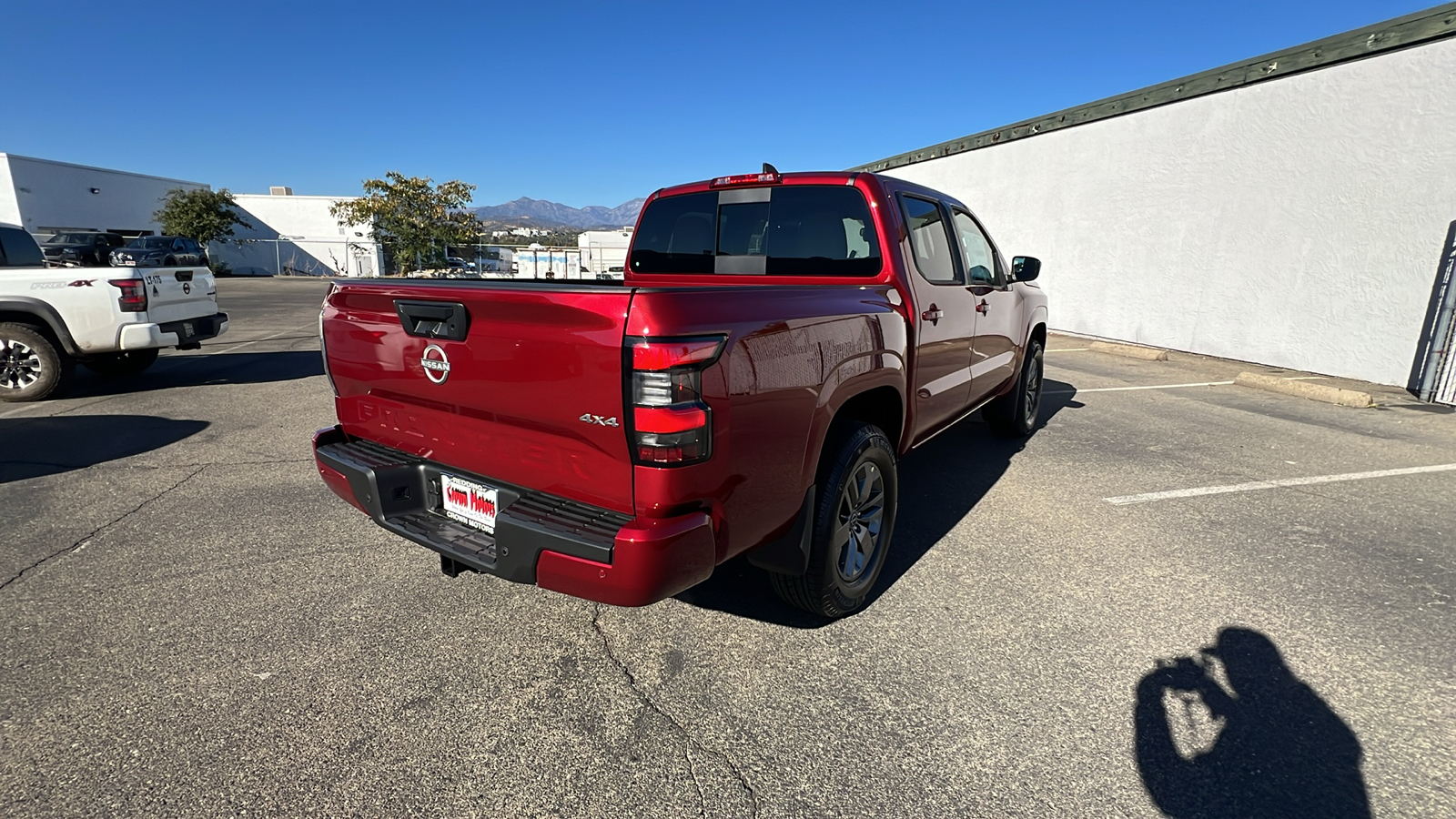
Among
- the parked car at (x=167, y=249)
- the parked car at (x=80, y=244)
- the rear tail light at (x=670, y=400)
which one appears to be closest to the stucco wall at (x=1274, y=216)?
the rear tail light at (x=670, y=400)

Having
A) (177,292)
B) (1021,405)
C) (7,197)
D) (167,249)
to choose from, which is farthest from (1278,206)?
(7,197)

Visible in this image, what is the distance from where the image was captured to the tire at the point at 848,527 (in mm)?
2658

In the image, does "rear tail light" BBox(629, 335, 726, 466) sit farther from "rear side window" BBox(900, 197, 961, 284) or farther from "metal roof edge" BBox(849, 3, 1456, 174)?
"metal roof edge" BBox(849, 3, 1456, 174)

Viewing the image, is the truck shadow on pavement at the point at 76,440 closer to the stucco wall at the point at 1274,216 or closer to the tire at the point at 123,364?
the tire at the point at 123,364

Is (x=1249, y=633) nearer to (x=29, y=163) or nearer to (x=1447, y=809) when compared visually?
(x=1447, y=809)

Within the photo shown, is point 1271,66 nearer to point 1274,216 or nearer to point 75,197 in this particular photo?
point 1274,216

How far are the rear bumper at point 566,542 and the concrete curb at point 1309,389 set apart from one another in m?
9.51

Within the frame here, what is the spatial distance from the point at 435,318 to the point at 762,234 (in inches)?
79.5

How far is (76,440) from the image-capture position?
215 inches

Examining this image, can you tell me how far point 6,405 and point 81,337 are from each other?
3.30ft

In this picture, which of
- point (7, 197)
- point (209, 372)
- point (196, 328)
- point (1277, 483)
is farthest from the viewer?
point (7, 197)

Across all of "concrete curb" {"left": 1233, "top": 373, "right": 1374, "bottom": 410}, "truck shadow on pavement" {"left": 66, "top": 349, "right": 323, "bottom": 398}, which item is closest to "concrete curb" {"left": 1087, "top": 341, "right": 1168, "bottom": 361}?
"concrete curb" {"left": 1233, "top": 373, "right": 1374, "bottom": 410}

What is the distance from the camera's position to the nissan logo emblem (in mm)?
2400

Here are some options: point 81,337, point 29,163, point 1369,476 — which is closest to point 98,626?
point 81,337
